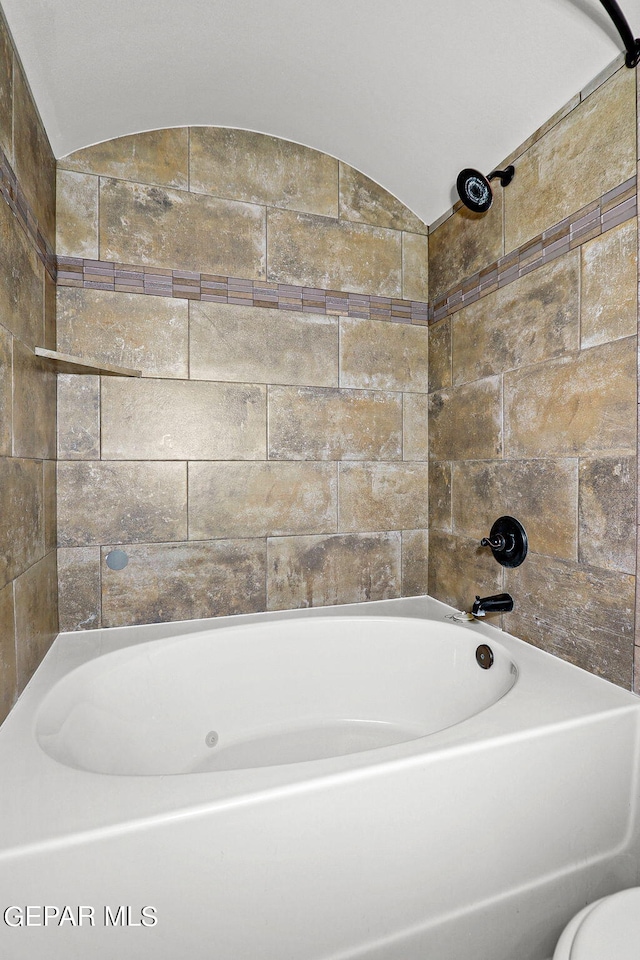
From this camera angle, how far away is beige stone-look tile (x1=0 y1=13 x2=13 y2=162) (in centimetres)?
129

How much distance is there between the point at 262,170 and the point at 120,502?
1.48 meters

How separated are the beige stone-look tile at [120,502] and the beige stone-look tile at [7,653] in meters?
0.59

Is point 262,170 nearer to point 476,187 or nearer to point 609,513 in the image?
point 476,187

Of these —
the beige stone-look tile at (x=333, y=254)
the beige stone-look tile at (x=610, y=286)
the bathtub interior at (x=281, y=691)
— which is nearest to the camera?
the beige stone-look tile at (x=610, y=286)

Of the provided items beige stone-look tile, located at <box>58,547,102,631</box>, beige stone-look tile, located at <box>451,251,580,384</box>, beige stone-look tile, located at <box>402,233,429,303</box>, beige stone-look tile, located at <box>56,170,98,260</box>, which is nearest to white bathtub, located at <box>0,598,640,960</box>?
beige stone-look tile, located at <box>58,547,102,631</box>

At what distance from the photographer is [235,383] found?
2076mm

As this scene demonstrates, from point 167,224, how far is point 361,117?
33.5 inches

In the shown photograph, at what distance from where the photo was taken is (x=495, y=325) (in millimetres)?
1932

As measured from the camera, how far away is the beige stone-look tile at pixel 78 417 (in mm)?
1872

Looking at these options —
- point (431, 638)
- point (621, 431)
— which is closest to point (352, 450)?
point (431, 638)

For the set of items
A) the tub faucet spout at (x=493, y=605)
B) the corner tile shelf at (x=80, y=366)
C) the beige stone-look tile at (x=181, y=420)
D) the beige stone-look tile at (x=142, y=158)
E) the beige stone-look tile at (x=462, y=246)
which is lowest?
the tub faucet spout at (x=493, y=605)

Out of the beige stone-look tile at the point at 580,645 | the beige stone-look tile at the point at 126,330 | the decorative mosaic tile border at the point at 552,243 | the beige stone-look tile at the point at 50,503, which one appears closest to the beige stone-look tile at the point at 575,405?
the decorative mosaic tile border at the point at 552,243

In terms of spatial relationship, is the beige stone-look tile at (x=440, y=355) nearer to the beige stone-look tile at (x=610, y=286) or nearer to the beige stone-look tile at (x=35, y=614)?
the beige stone-look tile at (x=610, y=286)

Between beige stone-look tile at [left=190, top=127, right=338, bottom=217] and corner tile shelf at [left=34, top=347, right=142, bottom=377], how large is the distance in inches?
32.5
